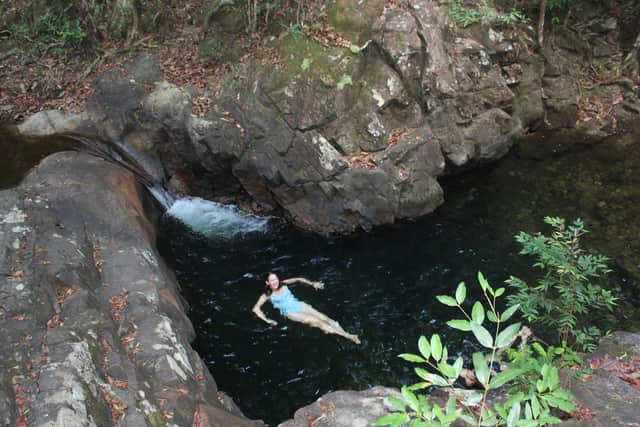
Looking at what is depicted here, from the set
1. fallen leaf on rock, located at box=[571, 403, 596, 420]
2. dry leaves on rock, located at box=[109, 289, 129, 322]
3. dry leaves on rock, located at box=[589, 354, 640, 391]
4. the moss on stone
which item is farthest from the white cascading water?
fallen leaf on rock, located at box=[571, 403, 596, 420]

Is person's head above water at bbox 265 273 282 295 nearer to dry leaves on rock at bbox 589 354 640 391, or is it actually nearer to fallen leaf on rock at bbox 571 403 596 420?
dry leaves on rock at bbox 589 354 640 391

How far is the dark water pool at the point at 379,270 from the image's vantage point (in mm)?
8812

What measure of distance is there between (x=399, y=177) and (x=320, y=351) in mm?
4459

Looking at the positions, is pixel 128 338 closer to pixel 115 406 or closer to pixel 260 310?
pixel 115 406

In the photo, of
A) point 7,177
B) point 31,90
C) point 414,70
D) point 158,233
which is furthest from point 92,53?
point 414,70

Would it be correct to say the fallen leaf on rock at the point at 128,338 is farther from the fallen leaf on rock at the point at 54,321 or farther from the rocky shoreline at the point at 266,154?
the fallen leaf on rock at the point at 54,321

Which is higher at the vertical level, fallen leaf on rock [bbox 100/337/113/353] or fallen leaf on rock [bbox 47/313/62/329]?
fallen leaf on rock [bbox 47/313/62/329]

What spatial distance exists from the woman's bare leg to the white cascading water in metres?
3.42

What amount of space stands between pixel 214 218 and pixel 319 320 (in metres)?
4.83

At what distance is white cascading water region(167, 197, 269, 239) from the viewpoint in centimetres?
1238

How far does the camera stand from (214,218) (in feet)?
42.2

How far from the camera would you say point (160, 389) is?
21.7 feet

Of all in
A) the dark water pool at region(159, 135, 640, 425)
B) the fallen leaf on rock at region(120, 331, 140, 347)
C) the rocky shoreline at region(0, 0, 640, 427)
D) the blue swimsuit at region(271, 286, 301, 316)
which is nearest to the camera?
the rocky shoreline at region(0, 0, 640, 427)

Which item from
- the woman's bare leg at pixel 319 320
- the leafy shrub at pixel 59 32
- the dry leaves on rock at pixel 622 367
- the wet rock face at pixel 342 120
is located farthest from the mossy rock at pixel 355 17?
the dry leaves on rock at pixel 622 367
